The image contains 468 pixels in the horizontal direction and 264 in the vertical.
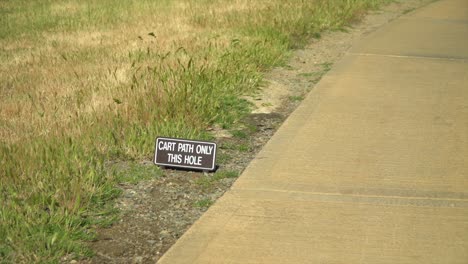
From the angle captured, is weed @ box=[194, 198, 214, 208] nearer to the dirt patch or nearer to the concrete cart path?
the dirt patch

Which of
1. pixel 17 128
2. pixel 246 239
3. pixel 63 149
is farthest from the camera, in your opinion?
pixel 17 128

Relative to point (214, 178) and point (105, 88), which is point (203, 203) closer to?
point (214, 178)

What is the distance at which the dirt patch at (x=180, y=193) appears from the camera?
5.95m

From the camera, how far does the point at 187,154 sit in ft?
24.3

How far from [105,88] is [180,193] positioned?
3.30 meters

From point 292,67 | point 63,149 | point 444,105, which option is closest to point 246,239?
point 63,149

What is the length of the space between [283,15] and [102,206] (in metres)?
9.14

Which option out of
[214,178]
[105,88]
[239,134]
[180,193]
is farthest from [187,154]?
[105,88]

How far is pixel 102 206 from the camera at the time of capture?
21.7 feet

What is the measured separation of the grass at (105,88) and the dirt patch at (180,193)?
123 millimetres

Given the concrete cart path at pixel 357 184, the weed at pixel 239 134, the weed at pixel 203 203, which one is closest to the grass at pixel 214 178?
the concrete cart path at pixel 357 184

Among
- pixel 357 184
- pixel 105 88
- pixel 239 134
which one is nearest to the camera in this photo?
pixel 357 184

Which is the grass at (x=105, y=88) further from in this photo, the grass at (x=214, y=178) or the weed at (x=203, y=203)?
the weed at (x=203, y=203)

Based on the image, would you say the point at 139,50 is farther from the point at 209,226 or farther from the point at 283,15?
the point at 209,226
